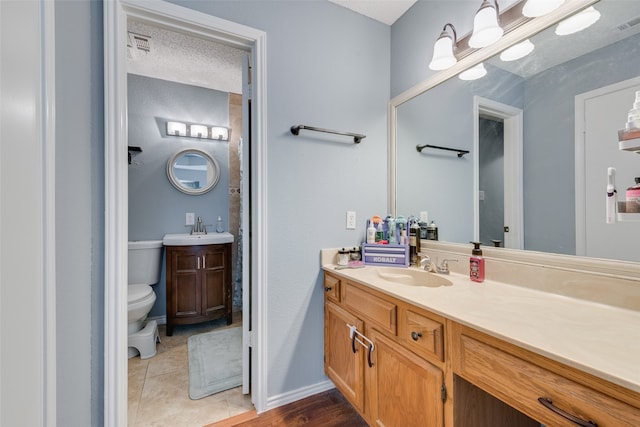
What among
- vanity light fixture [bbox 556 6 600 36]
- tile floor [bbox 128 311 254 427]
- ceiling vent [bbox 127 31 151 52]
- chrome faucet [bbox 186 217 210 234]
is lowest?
tile floor [bbox 128 311 254 427]

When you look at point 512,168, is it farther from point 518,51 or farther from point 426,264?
point 426,264

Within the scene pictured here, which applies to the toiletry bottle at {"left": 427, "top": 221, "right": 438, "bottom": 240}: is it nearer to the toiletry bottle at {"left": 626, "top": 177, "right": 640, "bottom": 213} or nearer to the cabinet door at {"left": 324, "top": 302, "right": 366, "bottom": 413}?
→ the cabinet door at {"left": 324, "top": 302, "right": 366, "bottom": 413}

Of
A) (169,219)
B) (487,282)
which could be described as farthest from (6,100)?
(169,219)

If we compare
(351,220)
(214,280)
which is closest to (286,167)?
(351,220)

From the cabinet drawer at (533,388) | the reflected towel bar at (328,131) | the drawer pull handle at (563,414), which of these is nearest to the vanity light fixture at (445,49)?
the reflected towel bar at (328,131)

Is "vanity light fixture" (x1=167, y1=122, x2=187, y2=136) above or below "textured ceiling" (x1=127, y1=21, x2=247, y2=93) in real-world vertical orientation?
below

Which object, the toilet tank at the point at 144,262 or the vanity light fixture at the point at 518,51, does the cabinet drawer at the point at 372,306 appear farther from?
the toilet tank at the point at 144,262

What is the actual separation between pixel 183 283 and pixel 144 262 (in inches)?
16.5

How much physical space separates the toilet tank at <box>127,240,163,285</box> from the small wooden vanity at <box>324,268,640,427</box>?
1873mm

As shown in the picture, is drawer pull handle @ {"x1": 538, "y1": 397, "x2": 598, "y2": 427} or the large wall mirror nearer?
drawer pull handle @ {"x1": 538, "y1": 397, "x2": 598, "y2": 427}

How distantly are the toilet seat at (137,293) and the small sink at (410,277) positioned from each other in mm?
1816

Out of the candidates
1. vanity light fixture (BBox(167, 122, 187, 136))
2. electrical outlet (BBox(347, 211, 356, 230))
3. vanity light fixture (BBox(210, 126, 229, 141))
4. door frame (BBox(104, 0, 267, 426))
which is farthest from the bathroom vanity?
vanity light fixture (BBox(167, 122, 187, 136))

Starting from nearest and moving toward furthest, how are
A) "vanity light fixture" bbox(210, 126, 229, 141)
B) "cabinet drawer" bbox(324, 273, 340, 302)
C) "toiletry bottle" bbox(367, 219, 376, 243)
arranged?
1. "cabinet drawer" bbox(324, 273, 340, 302)
2. "toiletry bottle" bbox(367, 219, 376, 243)
3. "vanity light fixture" bbox(210, 126, 229, 141)

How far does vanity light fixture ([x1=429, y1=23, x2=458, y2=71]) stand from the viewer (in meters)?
1.38
